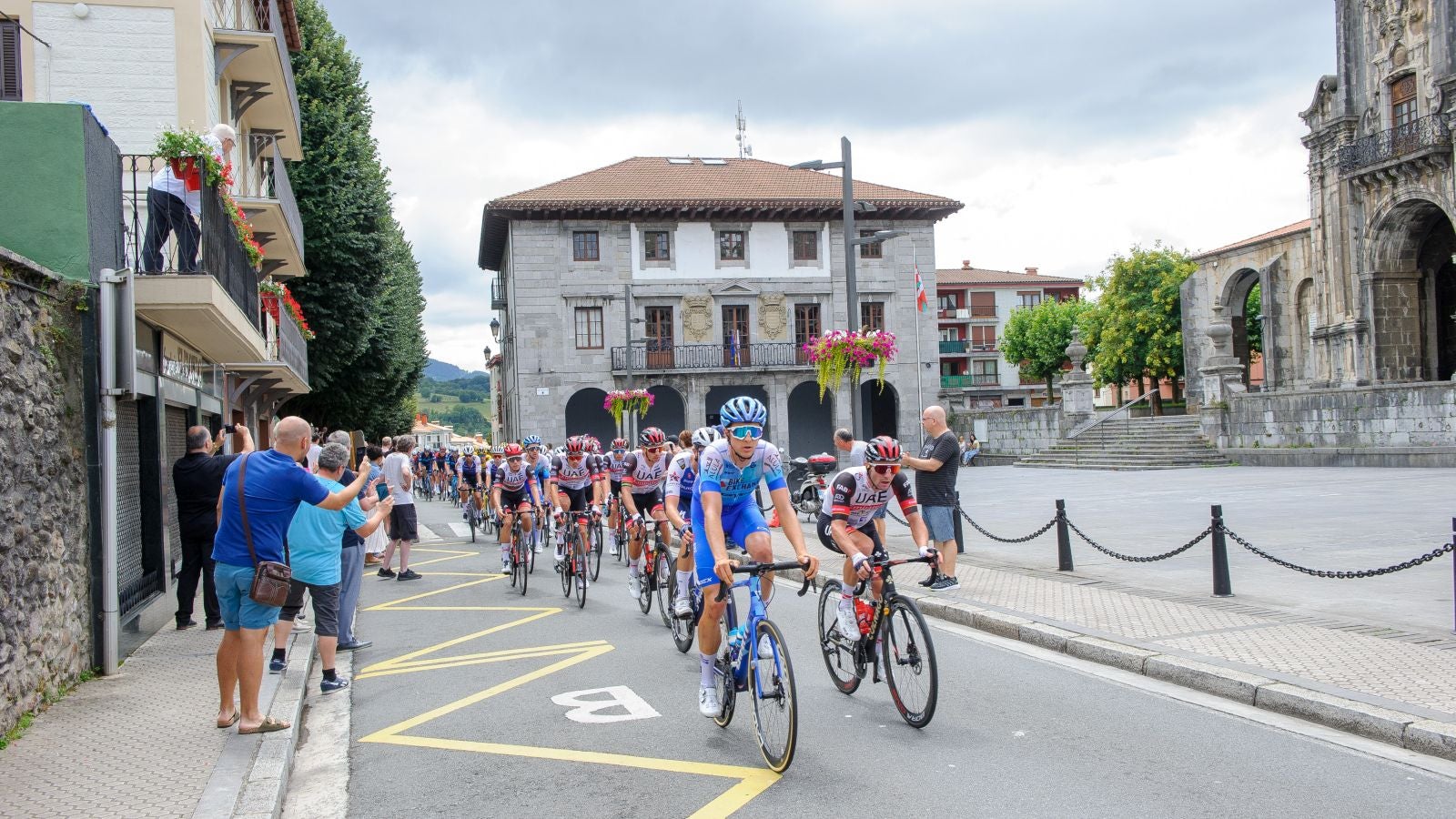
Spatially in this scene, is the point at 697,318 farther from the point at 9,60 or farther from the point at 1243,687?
the point at 1243,687

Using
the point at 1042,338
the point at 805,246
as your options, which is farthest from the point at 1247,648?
the point at 1042,338

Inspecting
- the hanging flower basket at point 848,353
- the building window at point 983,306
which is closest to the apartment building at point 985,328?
the building window at point 983,306

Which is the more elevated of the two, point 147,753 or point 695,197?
point 695,197

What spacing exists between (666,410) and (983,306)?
55251mm

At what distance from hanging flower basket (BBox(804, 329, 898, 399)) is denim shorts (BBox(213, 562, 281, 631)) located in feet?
49.3

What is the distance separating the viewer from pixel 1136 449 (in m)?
33.8

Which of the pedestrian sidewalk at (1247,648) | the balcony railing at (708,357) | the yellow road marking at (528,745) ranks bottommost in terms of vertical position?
the yellow road marking at (528,745)

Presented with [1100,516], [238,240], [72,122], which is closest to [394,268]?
[238,240]

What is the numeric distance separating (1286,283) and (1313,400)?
1952 centimetres

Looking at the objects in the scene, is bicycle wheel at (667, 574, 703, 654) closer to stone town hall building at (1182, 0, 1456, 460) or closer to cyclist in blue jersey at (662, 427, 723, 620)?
cyclist in blue jersey at (662, 427, 723, 620)

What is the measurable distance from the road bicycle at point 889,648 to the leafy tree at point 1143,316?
54419mm

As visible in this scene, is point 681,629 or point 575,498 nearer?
point 681,629

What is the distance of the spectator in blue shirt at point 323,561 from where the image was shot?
735 centimetres

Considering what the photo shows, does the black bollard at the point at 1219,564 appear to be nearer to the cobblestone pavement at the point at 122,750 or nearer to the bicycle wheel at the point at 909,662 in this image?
the bicycle wheel at the point at 909,662
